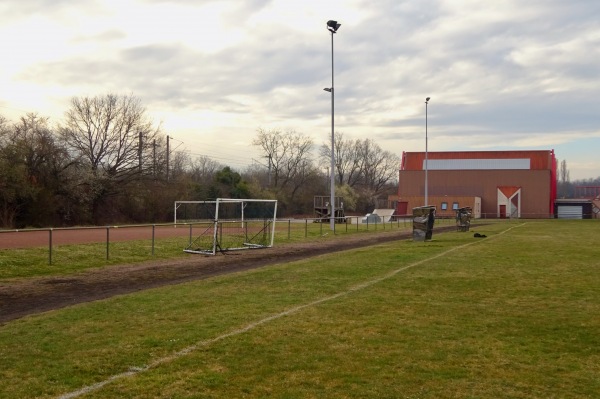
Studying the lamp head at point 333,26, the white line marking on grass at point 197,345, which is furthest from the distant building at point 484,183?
the white line marking on grass at point 197,345

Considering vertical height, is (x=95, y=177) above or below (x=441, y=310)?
above

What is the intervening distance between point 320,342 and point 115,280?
365 inches

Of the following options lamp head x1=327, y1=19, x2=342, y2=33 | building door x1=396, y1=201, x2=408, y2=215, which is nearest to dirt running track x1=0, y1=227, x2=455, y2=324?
lamp head x1=327, y1=19, x2=342, y2=33

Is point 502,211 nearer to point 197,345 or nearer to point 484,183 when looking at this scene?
point 484,183

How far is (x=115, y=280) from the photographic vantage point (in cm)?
1494

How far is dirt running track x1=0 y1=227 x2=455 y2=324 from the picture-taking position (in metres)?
11.3

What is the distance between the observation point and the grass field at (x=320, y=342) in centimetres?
549

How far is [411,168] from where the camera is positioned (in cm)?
8888

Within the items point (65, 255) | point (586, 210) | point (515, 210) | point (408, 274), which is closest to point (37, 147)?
point (65, 255)

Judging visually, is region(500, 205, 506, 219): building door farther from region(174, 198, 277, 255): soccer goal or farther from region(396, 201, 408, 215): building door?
region(174, 198, 277, 255): soccer goal

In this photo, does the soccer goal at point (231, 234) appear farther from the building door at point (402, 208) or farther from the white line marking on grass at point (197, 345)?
the building door at point (402, 208)

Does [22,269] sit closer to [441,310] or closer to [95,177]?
[441,310]

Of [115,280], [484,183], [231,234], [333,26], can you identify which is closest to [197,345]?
[115,280]

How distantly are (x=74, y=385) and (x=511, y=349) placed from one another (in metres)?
5.00
